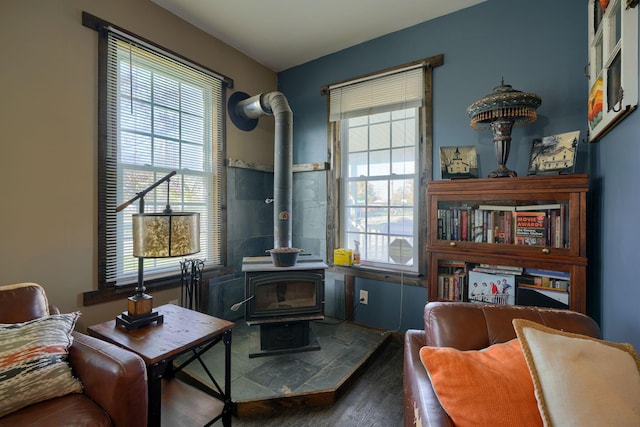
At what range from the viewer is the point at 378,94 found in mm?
2883

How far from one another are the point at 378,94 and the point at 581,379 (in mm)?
2619

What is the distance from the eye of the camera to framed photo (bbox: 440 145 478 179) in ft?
7.50

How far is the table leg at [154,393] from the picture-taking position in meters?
1.31

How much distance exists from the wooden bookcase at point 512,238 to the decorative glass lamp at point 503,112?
19 cm

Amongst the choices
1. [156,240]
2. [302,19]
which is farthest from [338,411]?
[302,19]

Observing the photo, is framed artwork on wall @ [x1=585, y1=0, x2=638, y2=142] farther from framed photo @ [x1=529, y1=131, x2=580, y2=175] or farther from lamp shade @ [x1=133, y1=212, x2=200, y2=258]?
lamp shade @ [x1=133, y1=212, x2=200, y2=258]

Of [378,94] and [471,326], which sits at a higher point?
[378,94]

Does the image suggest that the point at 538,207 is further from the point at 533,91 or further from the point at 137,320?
the point at 137,320

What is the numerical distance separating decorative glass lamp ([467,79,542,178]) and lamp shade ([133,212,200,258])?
2047mm

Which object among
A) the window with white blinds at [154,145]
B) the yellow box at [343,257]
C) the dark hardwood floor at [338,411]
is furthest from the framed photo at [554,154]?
the window with white blinds at [154,145]

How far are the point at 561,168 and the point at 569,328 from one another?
3.74 ft

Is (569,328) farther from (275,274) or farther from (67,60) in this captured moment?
(67,60)

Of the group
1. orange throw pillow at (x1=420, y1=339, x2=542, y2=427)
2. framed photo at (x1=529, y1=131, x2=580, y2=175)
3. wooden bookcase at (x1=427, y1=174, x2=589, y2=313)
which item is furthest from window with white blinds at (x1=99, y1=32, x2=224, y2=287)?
framed photo at (x1=529, y1=131, x2=580, y2=175)

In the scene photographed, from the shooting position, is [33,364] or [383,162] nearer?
[33,364]
